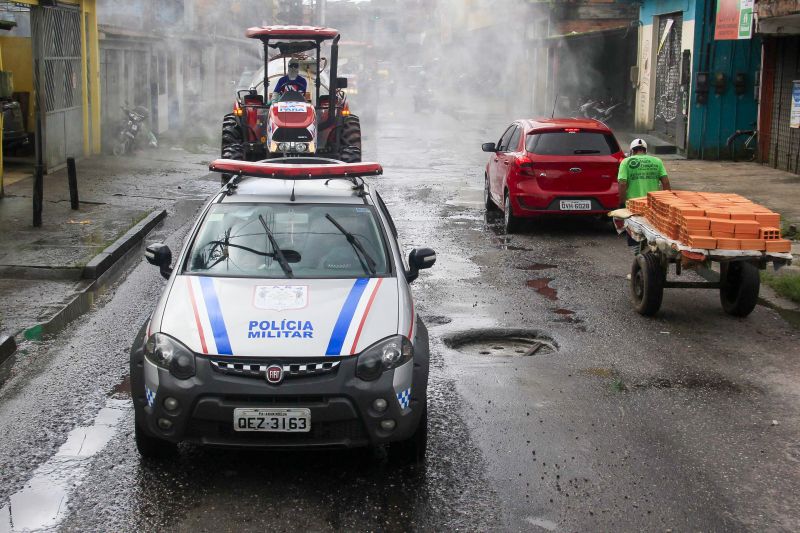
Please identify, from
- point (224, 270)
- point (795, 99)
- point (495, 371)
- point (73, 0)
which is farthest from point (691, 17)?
point (224, 270)

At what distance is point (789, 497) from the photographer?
222 inches

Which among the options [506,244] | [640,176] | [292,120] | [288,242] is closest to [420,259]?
[288,242]

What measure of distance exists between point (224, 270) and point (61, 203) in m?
10.7

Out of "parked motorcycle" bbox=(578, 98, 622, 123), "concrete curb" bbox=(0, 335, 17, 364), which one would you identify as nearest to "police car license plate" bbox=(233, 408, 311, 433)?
"concrete curb" bbox=(0, 335, 17, 364)

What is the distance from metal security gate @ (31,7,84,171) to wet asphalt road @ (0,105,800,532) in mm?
9884

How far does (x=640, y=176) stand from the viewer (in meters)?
11.7

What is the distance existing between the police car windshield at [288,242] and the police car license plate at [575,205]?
296 inches

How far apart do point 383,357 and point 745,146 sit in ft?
66.8

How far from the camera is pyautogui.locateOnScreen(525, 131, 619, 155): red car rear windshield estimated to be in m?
14.4

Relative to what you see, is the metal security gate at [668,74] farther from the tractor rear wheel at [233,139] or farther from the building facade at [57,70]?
the building facade at [57,70]

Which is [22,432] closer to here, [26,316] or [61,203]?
[26,316]

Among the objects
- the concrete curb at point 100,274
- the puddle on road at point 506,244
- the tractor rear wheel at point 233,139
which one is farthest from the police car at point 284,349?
the tractor rear wheel at point 233,139

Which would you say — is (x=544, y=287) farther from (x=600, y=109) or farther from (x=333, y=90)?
(x=600, y=109)

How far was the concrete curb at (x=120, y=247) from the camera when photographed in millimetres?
11539
